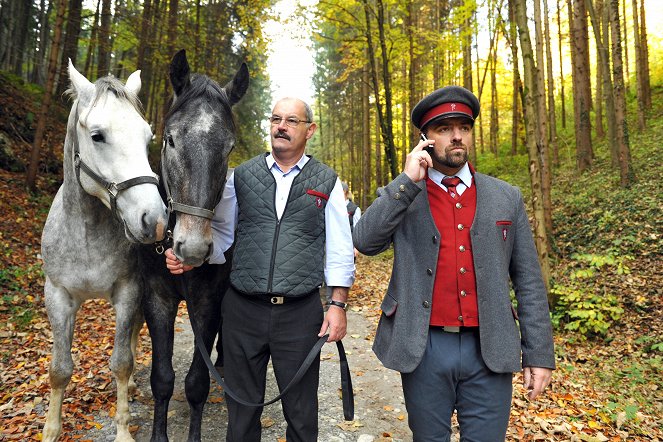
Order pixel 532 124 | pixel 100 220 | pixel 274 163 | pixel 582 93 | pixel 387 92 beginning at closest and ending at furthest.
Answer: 1. pixel 274 163
2. pixel 100 220
3. pixel 532 124
4. pixel 387 92
5. pixel 582 93

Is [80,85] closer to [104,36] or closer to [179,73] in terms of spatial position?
[179,73]

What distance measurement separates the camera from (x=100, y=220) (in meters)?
2.96

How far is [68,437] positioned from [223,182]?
2.65 meters

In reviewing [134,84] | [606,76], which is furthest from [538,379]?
[606,76]

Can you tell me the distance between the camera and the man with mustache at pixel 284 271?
233 cm

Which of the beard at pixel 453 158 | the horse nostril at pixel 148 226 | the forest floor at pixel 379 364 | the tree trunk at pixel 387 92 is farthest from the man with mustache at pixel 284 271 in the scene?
the tree trunk at pixel 387 92

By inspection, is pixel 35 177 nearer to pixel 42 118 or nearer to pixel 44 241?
pixel 42 118

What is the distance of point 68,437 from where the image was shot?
10.8 feet

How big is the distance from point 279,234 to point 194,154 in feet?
2.11

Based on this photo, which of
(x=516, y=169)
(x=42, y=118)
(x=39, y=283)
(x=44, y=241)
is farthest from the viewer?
(x=516, y=169)

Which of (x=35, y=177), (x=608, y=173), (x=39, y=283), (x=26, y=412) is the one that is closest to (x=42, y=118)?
(x=35, y=177)

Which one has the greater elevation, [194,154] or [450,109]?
[450,109]

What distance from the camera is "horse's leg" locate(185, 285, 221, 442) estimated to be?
9.54 feet

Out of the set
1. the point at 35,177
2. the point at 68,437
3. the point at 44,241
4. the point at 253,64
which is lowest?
the point at 68,437
